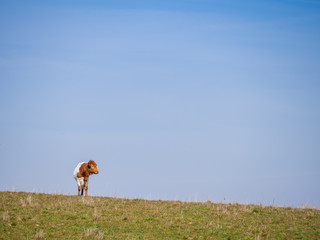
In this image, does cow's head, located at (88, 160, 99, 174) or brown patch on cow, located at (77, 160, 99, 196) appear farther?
cow's head, located at (88, 160, 99, 174)

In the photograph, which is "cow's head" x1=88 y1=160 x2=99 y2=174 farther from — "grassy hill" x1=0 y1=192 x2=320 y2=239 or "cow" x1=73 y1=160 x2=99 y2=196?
"grassy hill" x1=0 y1=192 x2=320 y2=239

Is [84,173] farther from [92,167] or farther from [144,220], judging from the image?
[144,220]

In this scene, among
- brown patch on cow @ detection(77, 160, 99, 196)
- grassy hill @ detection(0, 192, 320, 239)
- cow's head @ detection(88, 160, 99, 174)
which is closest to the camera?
grassy hill @ detection(0, 192, 320, 239)

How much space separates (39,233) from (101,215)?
5085mm

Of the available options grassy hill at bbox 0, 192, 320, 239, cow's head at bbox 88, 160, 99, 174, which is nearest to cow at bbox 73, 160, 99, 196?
cow's head at bbox 88, 160, 99, 174

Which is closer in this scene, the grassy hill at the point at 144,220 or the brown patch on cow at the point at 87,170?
the grassy hill at the point at 144,220

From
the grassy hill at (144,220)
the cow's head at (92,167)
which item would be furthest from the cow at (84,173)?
the grassy hill at (144,220)

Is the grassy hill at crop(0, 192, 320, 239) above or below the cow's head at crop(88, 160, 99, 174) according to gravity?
below

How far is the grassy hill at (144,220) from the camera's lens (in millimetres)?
19172

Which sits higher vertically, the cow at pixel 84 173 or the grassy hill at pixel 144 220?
the cow at pixel 84 173

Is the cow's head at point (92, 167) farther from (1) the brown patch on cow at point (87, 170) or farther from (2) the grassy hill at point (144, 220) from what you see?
(2) the grassy hill at point (144, 220)

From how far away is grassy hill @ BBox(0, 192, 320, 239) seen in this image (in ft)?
62.9

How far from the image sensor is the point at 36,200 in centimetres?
2650

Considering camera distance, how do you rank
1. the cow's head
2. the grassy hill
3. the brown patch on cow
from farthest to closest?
the cow's head, the brown patch on cow, the grassy hill
